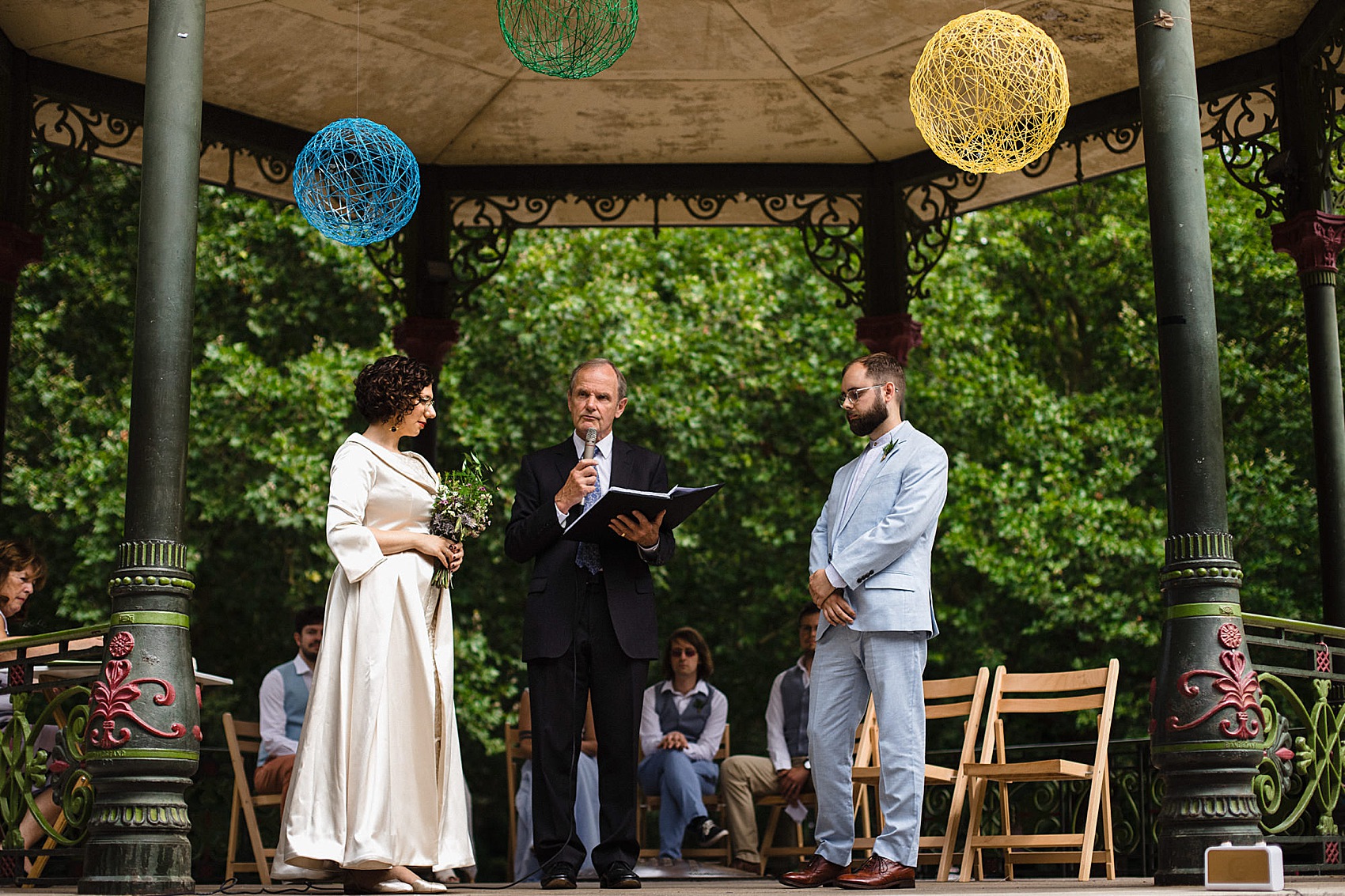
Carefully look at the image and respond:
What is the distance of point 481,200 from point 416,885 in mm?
5234

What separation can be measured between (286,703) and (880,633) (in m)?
4.33

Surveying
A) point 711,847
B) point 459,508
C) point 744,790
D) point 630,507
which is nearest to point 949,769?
point 744,790

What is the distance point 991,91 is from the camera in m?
6.22

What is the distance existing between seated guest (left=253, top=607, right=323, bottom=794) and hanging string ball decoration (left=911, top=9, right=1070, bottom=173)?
431 cm

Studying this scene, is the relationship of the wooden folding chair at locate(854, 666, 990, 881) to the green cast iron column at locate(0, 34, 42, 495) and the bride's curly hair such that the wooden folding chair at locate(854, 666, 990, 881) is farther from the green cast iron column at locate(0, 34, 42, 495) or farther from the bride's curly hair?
the green cast iron column at locate(0, 34, 42, 495)

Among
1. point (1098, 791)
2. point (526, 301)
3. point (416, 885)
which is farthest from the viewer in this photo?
point (526, 301)

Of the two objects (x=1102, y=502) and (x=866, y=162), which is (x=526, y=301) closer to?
(x=1102, y=502)

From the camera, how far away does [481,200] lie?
30.4 ft

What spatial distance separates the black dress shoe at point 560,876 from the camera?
5.16 m

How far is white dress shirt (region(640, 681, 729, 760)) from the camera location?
8.88 m

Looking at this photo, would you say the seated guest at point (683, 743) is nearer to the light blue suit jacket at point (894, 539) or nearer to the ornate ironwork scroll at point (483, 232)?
the ornate ironwork scroll at point (483, 232)

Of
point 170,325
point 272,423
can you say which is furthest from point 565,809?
point 272,423

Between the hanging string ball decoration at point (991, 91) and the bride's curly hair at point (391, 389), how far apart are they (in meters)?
2.43

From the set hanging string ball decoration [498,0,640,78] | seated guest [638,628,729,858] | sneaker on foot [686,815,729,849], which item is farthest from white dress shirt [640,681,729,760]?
hanging string ball decoration [498,0,640,78]
